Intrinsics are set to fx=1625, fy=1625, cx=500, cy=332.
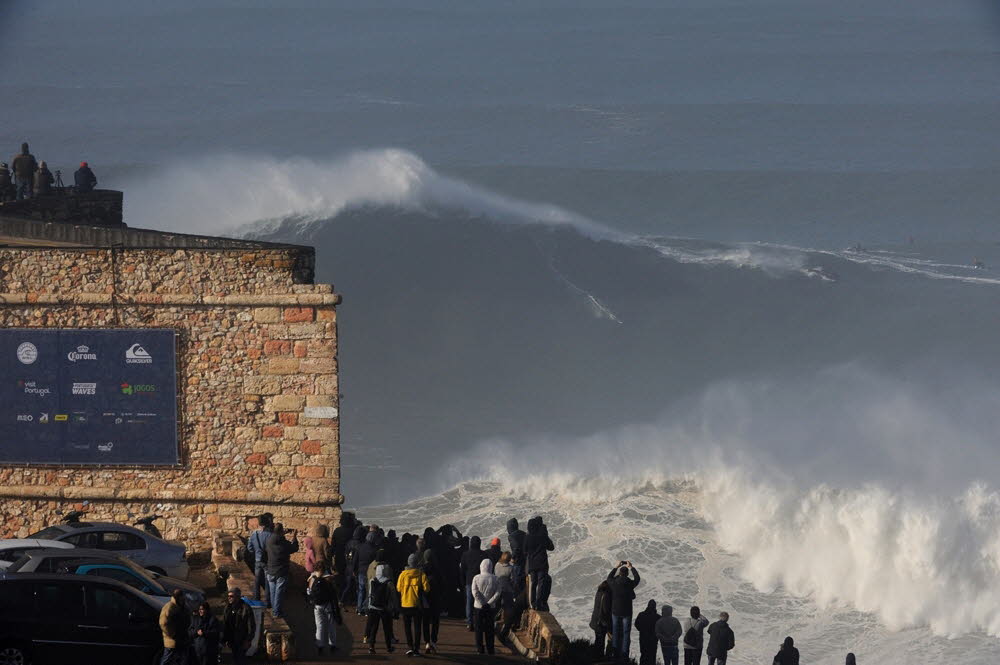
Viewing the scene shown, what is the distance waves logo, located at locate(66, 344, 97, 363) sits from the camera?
67.2ft

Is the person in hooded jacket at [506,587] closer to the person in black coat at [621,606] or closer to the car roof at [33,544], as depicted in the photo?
the person in black coat at [621,606]

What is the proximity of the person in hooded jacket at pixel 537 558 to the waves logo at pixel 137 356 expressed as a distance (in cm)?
587

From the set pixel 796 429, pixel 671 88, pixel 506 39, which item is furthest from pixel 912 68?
pixel 796 429

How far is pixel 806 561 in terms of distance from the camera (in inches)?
1394

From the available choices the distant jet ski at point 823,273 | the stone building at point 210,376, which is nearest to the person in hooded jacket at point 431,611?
the stone building at point 210,376

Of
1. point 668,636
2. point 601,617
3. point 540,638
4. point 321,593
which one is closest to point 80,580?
point 321,593

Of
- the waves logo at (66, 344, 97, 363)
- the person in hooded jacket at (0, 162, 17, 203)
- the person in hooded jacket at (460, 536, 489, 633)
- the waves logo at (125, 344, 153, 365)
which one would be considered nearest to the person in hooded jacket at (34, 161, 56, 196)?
the person in hooded jacket at (0, 162, 17, 203)

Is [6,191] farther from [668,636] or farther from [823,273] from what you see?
[823,273]

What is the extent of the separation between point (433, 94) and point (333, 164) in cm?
6643

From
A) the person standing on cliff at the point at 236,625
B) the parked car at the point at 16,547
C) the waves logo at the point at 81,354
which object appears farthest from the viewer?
the waves logo at the point at 81,354

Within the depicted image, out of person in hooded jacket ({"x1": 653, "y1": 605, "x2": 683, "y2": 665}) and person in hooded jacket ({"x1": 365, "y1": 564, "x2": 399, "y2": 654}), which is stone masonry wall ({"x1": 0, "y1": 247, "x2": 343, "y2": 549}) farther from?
person in hooded jacket ({"x1": 653, "y1": 605, "x2": 683, "y2": 665})

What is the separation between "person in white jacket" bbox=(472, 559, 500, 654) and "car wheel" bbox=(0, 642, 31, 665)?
14.9 ft

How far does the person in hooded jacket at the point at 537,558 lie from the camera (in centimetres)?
1717

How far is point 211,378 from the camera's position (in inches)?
797
